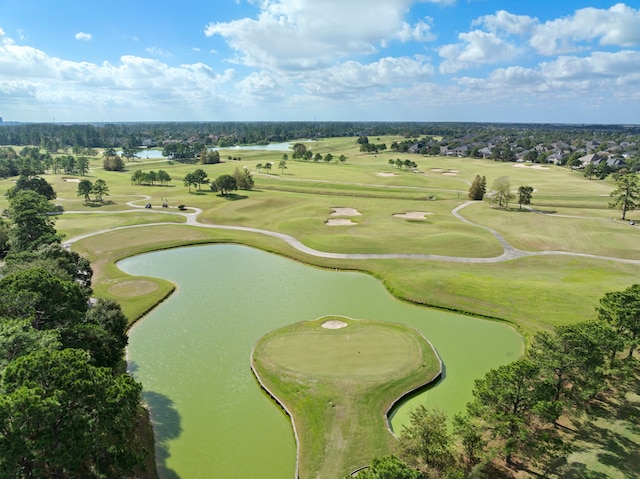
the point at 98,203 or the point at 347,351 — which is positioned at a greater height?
the point at 98,203

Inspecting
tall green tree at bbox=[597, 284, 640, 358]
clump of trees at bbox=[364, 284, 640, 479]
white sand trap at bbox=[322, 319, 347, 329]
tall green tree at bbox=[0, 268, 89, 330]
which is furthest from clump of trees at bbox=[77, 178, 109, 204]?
tall green tree at bbox=[597, 284, 640, 358]

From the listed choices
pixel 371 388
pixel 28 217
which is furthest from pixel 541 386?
pixel 28 217

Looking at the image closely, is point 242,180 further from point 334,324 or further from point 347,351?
point 347,351

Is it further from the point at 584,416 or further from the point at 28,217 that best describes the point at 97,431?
the point at 28,217

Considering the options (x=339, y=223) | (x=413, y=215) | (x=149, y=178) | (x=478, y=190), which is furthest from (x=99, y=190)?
(x=478, y=190)

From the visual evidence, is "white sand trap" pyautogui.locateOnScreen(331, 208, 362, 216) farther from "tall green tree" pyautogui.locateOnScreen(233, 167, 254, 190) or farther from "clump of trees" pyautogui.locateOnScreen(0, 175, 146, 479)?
"clump of trees" pyautogui.locateOnScreen(0, 175, 146, 479)

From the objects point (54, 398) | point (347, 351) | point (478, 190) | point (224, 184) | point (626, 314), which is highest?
point (54, 398)

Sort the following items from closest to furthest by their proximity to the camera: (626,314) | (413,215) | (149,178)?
(626,314) < (413,215) < (149,178)

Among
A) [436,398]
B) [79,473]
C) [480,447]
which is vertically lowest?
[436,398]
